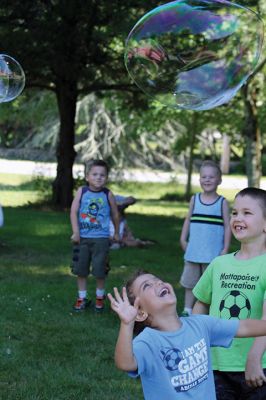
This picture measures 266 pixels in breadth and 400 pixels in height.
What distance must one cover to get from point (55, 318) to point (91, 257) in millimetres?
955

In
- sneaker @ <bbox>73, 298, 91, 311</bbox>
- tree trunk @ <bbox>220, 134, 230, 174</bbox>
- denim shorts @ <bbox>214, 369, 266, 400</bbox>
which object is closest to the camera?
denim shorts @ <bbox>214, 369, 266, 400</bbox>

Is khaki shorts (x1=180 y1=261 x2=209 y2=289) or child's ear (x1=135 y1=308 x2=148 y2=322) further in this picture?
khaki shorts (x1=180 y1=261 x2=209 y2=289)

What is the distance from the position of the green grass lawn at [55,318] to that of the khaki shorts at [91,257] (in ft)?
1.24

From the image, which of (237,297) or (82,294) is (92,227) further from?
(237,297)

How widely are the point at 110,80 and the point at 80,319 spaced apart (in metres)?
11.9

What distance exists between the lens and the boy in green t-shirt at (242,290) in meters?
3.34

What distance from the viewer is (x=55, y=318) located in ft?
22.0

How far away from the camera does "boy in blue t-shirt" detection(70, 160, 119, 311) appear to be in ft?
24.0

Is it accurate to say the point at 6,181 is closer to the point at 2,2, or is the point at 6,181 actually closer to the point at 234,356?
the point at 2,2

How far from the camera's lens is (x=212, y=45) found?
631cm

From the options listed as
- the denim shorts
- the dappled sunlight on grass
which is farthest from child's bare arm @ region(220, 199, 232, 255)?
the dappled sunlight on grass

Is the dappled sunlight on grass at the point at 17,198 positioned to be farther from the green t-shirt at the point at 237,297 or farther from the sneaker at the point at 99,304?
the green t-shirt at the point at 237,297

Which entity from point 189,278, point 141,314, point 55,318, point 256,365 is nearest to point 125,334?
point 141,314

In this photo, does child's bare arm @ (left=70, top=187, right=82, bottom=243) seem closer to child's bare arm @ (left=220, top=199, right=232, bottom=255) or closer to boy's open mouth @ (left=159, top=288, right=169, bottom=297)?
child's bare arm @ (left=220, top=199, right=232, bottom=255)
